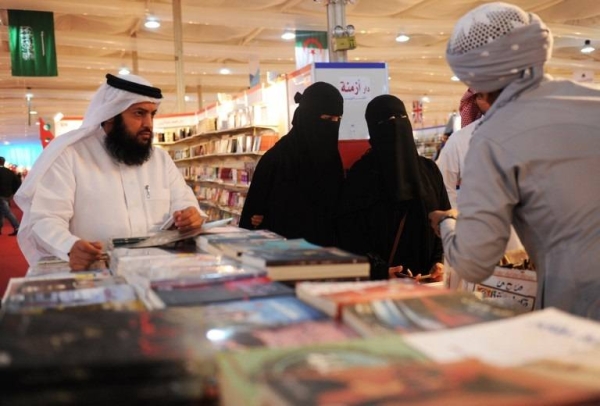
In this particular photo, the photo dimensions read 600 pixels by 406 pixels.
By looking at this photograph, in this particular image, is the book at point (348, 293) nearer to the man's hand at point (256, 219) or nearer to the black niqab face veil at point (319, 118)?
the black niqab face veil at point (319, 118)

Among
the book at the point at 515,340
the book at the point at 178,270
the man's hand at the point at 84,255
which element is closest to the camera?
the book at the point at 515,340

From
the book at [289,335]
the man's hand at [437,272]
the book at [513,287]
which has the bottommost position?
the man's hand at [437,272]

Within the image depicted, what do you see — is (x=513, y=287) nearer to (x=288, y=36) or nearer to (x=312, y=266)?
(x=312, y=266)

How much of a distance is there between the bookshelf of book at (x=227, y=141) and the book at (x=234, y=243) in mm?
5490

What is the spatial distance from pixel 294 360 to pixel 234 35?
13784 mm

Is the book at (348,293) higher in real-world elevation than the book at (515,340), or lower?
higher

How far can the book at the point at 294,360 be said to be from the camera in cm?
74

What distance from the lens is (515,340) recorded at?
0.88 metres

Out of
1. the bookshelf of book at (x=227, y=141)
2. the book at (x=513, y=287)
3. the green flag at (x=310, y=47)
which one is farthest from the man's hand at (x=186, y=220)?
the green flag at (x=310, y=47)

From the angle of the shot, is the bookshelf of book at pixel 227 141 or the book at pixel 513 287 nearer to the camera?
the book at pixel 513 287

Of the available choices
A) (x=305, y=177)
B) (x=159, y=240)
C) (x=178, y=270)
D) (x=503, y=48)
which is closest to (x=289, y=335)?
(x=178, y=270)

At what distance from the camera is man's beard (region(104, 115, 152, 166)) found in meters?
2.99

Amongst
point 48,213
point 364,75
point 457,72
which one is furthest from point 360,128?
point 457,72

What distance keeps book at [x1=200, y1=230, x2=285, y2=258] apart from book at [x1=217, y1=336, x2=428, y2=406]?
789 millimetres
